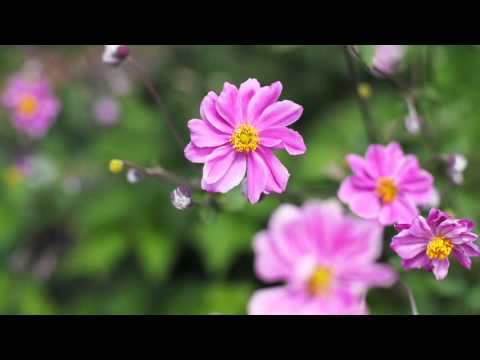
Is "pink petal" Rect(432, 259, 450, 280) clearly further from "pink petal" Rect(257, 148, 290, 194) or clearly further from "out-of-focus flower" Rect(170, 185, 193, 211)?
"out-of-focus flower" Rect(170, 185, 193, 211)

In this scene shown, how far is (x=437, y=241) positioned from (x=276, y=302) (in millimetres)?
1166

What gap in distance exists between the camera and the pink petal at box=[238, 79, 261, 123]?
4.72 feet

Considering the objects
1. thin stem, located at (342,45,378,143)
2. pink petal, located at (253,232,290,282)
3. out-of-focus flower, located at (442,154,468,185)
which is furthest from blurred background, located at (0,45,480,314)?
out-of-focus flower, located at (442,154,468,185)

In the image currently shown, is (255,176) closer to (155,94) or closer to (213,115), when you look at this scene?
(213,115)

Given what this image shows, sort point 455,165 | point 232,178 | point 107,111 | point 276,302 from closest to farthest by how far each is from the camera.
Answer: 1. point 232,178
2. point 455,165
3. point 276,302
4. point 107,111

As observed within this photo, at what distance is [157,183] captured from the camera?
3410mm

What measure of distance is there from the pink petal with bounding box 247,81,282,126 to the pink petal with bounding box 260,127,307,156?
1.8 inches

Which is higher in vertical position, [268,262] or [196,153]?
[268,262]

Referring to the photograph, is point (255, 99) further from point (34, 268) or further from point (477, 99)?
point (34, 268)

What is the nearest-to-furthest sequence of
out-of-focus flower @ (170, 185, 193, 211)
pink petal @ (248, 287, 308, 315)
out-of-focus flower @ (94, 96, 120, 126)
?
out-of-focus flower @ (170, 185, 193, 211), pink petal @ (248, 287, 308, 315), out-of-focus flower @ (94, 96, 120, 126)

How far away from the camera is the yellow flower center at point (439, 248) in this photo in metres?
1.36

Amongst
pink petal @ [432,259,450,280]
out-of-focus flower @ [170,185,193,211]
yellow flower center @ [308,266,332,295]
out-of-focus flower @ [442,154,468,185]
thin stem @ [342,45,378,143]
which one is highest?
thin stem @ [342,45,378,143]

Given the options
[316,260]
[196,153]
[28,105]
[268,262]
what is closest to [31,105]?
[28,105]

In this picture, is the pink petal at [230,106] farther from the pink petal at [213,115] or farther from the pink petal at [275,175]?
the pink petal at [275,175]
